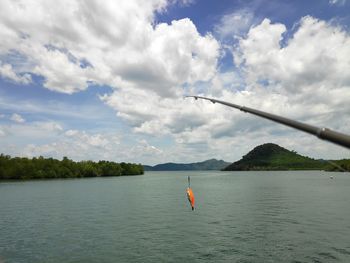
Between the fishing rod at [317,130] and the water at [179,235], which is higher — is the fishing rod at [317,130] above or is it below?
above

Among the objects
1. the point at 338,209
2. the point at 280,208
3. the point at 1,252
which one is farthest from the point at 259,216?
the point at 1,252

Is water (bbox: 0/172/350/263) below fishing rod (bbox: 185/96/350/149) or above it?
below

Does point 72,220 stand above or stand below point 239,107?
below

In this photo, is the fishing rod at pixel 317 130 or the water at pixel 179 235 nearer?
the fishing rod at pixel 317 130

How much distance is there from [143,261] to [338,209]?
55.4 m

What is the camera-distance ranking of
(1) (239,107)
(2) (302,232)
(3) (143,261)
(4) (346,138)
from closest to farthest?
1. (4) (346,138)
2. (1) (239,107)
3. (3) (143,261)
4. (2) (302,232)

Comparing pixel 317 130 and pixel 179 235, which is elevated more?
pixel 317 130

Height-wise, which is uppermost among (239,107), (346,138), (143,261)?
(239,107)

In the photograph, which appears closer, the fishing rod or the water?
the fishing rod

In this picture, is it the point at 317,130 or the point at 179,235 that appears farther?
the point at 179,235

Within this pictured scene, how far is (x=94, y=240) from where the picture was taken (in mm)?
47438

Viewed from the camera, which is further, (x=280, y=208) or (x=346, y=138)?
(x=280, y=208)

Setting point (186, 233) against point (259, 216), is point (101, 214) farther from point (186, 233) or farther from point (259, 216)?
point (259, 216)

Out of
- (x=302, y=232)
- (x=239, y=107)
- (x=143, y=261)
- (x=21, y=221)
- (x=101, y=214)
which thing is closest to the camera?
(x=239, y=107)
